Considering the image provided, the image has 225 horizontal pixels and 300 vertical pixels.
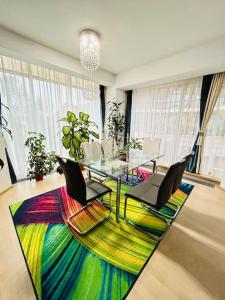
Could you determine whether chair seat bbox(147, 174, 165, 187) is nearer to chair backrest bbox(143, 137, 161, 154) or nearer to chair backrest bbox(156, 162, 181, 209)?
chair backrest bbox(156, 162, 181, 209)

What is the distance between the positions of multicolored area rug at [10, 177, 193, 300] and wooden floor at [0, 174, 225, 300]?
0.23 ft

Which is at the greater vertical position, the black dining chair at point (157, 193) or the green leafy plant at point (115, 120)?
the green leafy plant at point (115, 120)

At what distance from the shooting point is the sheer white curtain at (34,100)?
8.49 feet

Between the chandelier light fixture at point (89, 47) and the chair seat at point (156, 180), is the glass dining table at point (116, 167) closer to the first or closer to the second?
the chair seat at point (156, 180)

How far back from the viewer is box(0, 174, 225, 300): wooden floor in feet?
3.53

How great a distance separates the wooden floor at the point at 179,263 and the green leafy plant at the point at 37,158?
33.6 inches

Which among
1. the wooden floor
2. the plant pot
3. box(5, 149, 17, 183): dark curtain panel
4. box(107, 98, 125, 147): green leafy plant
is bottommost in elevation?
the wooden floor

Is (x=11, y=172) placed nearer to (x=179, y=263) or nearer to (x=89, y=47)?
(x=89, y=47)

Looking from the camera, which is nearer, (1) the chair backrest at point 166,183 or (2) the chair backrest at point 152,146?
(1) the chair backrest at point 166,183

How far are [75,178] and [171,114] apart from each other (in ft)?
10.3

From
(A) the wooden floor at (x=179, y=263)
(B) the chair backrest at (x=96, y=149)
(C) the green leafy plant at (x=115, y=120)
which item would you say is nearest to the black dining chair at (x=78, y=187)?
(A) the wooden floor at (x=179, y=263)

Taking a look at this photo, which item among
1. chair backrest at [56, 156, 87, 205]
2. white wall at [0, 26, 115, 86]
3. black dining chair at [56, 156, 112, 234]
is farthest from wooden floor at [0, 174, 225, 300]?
white wall at [0, 26, 115, 86]

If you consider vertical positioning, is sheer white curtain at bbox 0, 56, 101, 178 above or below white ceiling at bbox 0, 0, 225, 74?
below

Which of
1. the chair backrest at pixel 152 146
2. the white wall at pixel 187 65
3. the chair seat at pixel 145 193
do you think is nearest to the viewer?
the chair seat at pixel 145 193
